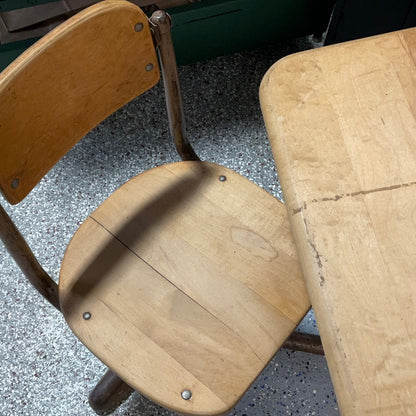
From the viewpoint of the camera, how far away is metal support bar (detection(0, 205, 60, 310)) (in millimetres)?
785

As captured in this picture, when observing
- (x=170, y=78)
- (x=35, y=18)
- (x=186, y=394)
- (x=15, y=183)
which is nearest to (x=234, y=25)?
(x=35, y=18)

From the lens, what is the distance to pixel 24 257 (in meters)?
0.86

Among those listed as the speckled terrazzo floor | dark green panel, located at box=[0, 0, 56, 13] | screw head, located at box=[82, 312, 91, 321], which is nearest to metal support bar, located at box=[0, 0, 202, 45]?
dark green panel, located at box=[0, 0, 56, 13]

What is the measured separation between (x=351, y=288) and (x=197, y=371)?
0.37 m

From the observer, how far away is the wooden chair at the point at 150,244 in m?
0.76

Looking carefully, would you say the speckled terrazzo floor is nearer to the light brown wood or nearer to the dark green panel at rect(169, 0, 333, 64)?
the dark green panel at rect(169, 0, 333, 64)

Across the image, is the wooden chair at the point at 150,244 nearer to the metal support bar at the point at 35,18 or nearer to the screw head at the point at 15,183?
the screw head at the point at 15,183

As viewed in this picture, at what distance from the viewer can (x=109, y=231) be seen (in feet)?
3.27

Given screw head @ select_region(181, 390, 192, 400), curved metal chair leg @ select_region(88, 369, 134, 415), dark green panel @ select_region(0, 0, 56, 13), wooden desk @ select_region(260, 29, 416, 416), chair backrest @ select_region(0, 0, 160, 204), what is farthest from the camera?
dark green panel @ select_region(0, 0, 56, 13)

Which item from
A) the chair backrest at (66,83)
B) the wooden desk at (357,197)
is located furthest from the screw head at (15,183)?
the wooden desk at (357,197)

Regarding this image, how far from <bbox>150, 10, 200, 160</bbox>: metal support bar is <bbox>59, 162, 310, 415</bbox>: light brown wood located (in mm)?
51

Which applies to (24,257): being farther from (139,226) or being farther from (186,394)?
(186,394)

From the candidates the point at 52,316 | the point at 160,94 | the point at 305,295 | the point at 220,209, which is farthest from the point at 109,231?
the point at 160,94

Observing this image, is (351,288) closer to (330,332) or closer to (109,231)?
(330,332)
